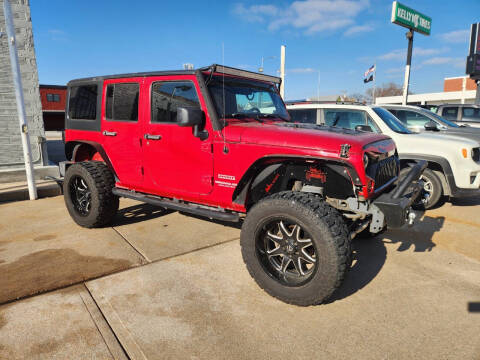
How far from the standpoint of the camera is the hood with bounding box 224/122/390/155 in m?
2.68

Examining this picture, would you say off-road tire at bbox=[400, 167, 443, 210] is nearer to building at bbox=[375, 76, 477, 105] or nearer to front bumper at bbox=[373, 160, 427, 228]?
front bumper at bbox=[373, 160, 427, 228]

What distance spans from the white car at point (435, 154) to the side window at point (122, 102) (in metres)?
3.06

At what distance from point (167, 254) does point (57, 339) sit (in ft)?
5.01

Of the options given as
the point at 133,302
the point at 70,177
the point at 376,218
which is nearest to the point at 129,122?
the point at 70,177

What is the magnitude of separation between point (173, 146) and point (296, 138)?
1.42 metres

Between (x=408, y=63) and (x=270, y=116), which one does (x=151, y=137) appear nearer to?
(x=270, y=116)

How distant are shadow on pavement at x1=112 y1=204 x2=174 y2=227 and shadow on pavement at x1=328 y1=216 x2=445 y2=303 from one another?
303 centimetres

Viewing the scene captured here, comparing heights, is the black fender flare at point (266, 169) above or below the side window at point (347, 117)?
below

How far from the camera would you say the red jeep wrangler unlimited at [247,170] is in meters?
2.67

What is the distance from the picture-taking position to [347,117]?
634 cm

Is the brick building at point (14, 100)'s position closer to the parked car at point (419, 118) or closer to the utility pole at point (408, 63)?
the parked car at point (419, 118)

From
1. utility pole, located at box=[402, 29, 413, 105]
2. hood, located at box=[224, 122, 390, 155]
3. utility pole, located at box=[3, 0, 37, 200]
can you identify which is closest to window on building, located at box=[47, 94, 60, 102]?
utility pole, located at box=[3, 0, 37, 200]

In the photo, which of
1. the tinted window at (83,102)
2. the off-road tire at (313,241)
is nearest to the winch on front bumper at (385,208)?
the off-road tire at (313,241)

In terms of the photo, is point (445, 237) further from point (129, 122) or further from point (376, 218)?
point (129, 122)
